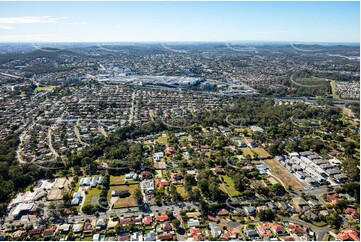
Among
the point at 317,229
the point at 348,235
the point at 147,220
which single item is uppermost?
the point at 147,220

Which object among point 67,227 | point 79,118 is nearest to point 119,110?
point 79,118

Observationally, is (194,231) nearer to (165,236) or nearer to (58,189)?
Result: (165,236)

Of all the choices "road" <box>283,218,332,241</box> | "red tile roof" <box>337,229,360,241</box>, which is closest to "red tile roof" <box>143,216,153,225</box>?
"road" <box>283,218,332,241</box>

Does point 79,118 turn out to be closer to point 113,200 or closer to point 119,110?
point 119,110

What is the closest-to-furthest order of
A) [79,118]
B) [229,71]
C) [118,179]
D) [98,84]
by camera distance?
1. [118,179]
2. [79,118]
3. [98,84]
4. [229,71]

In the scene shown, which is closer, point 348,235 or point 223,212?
point 348,235

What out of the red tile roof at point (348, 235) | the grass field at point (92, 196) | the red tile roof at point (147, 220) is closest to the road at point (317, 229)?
the red tile roof at point (348, 235)

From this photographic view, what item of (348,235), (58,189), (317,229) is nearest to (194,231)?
(317,229)
